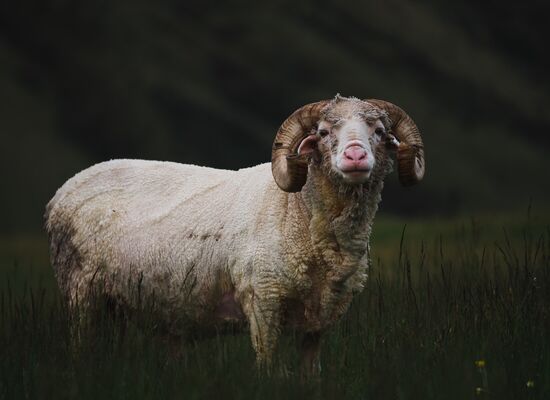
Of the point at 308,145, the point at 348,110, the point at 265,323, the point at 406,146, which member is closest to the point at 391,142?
the point at 406,146

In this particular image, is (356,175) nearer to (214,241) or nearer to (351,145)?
(351,145)

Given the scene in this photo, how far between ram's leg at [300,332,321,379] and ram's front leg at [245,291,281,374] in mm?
431

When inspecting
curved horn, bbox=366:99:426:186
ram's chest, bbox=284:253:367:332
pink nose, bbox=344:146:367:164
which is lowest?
ram's chest, bbox=284:253:367:332

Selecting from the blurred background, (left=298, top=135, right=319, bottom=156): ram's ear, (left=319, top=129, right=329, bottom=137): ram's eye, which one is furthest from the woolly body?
the blurred background

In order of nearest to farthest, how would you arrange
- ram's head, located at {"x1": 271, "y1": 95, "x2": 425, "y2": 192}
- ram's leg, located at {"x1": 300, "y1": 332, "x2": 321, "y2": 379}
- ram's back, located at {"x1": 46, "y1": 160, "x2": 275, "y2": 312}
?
ram's head, located at {"x1": 271, "y1": 95, "x2": 425, "y2": 192}
ram's leg, located at {"x1": 300, "y1": 332, "x2": 321, "y2": 379}
ram's back, located at {"x1": 46, "y1": 160, "x2": 275, "y2": 312}

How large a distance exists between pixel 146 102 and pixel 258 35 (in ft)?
69.4

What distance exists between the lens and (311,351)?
7.33 metres

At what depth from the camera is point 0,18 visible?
3708 inches

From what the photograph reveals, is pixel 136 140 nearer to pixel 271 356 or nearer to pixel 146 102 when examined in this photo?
pixel 146 102

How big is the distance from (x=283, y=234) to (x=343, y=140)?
0.88 metres

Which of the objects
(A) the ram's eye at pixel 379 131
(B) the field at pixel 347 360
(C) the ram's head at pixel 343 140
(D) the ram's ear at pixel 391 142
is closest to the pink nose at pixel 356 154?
(C) the ram's head at pixel 343 140

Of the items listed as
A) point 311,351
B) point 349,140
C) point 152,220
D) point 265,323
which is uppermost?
point 349,140

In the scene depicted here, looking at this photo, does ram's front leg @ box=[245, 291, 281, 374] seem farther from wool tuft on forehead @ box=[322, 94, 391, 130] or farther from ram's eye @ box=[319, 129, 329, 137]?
wool tuft on forehead @ box=[322, 94, 391, 130]

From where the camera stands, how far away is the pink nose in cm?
647
